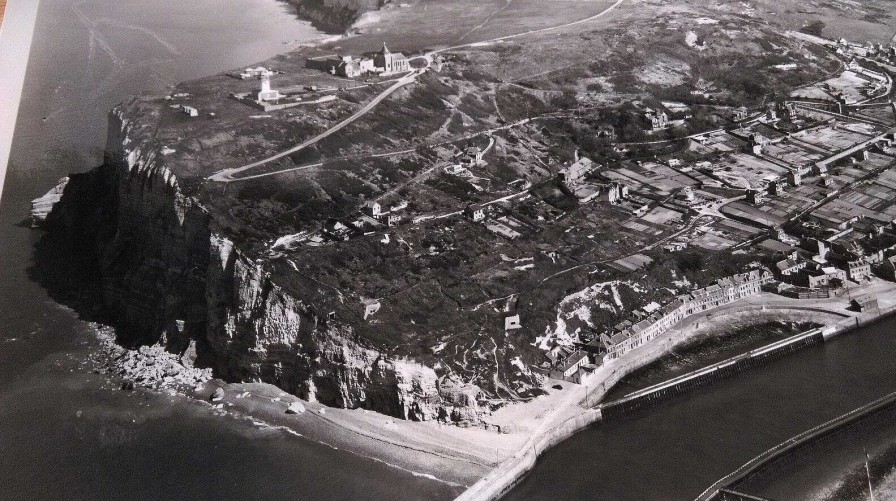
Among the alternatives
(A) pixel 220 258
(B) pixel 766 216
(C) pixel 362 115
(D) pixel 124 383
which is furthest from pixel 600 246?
(D) pixel 124 383

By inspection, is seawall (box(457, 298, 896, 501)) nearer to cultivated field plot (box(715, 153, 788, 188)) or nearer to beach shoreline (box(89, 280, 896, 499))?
beach shoreline (box(89, 280, 896, 499))

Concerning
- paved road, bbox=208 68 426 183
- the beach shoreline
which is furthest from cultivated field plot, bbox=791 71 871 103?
the beach shoreline

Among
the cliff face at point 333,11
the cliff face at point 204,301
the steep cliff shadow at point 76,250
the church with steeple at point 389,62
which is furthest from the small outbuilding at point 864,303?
the steep cliff shadow at point 76,250

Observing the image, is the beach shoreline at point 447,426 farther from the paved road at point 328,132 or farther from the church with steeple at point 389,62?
the church with steeple at point 389,62

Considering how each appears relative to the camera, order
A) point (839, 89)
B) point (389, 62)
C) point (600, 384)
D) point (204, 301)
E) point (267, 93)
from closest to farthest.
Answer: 1. point (600, 384)
2. point (204, 301)
3. point (267, 93)
4. point (389, 62)
5. point (839, 89)

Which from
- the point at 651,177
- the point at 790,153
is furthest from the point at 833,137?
the point at 651,177

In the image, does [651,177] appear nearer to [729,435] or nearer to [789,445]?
[729,435]
